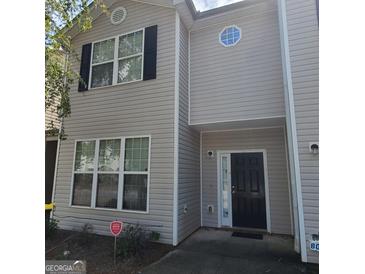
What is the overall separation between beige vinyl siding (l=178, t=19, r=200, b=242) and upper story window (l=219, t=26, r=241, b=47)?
96cm

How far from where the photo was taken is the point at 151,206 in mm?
4703

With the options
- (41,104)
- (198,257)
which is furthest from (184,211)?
(41,104)

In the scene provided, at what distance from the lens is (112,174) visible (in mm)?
5203

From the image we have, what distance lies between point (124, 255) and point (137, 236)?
0.39m

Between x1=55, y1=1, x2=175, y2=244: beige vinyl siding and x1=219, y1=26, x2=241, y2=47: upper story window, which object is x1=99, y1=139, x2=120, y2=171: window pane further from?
x1=219, y1=26, x2=241, y2=47: upper story window

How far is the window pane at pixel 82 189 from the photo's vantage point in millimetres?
5426

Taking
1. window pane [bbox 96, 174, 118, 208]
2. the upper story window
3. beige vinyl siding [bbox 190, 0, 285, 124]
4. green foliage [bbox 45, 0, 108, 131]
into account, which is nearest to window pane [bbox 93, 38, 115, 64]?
green foliage [bbox 45, 0, 108, 131]

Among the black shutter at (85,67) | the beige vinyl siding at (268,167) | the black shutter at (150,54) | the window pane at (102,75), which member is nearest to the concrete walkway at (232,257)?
the beige vinyl siding at (268,167)

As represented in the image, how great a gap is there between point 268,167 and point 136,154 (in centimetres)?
333

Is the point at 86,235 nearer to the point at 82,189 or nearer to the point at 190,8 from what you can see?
the point at 82,189

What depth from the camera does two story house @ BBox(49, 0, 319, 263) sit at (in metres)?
4.82

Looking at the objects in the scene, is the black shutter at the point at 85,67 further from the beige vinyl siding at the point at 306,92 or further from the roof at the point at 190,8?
the beige vinyl siding at the point at 306,92
